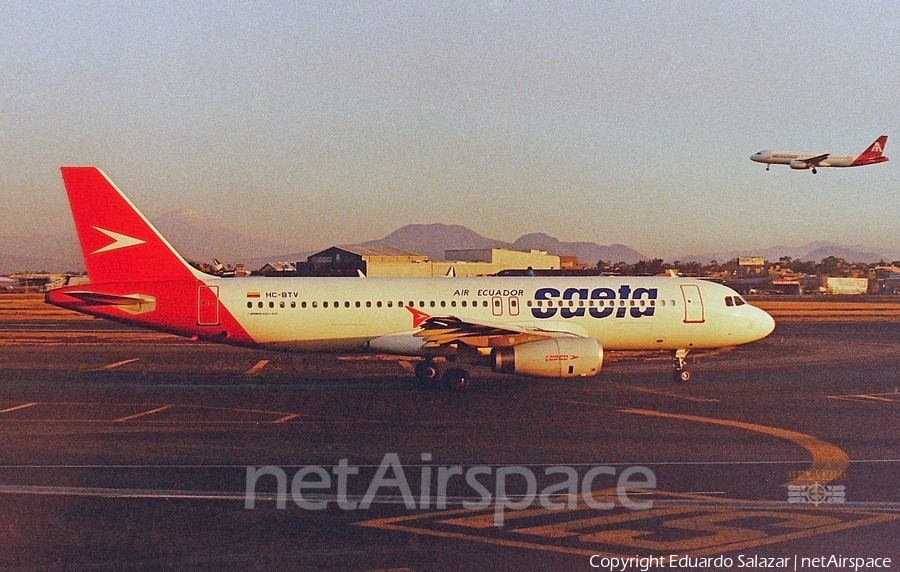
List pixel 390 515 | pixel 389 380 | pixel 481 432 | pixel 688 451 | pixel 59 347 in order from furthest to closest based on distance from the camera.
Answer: pixel 59 347, pixel 389 380, pixel 481 432, pixel 688 451, pixel 390 515

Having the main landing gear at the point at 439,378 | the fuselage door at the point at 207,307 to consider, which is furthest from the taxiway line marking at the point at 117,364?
the main landing gear at the point at 439,378

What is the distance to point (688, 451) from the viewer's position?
49.5 feet

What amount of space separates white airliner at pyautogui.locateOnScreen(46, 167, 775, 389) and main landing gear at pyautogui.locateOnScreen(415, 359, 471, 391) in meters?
0.04

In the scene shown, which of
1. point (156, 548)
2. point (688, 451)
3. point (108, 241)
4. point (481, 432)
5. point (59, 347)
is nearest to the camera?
point (156, 548)

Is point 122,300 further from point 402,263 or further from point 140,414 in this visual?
point 402,263

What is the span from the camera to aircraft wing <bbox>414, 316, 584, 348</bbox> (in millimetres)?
23094

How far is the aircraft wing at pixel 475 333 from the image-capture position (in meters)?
23.1

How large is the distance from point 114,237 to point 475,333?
11.0m

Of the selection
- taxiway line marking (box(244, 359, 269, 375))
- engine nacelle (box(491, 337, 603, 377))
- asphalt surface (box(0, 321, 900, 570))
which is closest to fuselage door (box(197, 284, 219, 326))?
asphalt surface (box(0, 321, 900, 570))

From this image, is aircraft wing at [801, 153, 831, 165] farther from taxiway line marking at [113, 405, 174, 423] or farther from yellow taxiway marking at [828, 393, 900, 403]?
taxiway line marking at [113, 405, 174, 423]

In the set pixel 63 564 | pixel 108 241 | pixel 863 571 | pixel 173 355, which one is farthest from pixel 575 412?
pixel 173 355

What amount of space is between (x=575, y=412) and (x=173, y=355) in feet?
67.4

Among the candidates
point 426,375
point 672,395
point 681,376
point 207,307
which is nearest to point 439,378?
point 426,375

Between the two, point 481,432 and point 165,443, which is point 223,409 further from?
point 481,432
